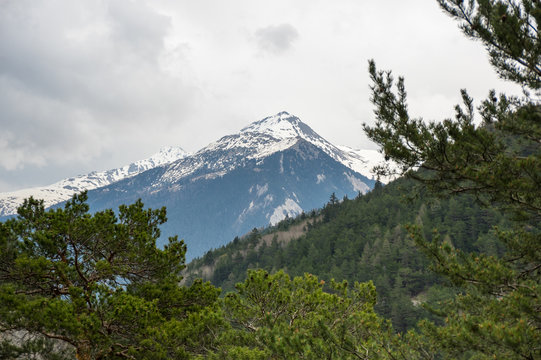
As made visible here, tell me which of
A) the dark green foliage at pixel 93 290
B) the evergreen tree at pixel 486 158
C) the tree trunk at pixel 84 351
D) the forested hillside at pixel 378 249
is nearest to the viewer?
the evergreen tree at pixel 486 158

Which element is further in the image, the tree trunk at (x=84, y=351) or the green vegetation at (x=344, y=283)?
the tree trunk at (x=84, y=351)

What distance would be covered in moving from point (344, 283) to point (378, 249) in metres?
88.4

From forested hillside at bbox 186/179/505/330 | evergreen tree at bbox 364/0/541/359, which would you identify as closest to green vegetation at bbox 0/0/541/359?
evergreen tree at bbox 364/0/541/359

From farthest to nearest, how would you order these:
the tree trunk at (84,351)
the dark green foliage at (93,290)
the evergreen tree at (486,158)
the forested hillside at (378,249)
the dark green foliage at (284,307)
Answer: the forested hillside at (378,249), the dark green foliage at (284,307), the tree trunk at (84,351), the dark green foliage at (93,290), the evergreen tree at (486,158)

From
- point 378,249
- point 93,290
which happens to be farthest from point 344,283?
point 378,249

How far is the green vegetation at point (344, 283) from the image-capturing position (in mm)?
6688

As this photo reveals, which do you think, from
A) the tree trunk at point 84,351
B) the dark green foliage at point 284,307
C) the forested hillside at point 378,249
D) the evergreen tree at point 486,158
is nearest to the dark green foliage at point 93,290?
the tree trunk at point 84,351

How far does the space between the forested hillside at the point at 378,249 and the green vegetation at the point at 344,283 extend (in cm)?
4553

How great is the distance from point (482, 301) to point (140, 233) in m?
10.5

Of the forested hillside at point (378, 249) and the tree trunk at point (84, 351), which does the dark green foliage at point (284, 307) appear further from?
the forested hillside at point (378, 249)

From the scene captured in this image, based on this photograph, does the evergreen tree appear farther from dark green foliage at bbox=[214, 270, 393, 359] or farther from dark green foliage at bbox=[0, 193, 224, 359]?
dark green foliage at bbox=[0, 193, 224, 359]

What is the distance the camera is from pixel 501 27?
6605 mm

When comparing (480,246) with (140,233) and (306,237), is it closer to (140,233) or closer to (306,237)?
(306,237)

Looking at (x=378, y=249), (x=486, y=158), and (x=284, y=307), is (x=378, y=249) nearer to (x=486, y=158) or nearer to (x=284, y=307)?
(x=284, y=307)
